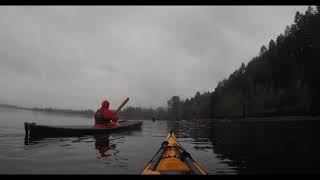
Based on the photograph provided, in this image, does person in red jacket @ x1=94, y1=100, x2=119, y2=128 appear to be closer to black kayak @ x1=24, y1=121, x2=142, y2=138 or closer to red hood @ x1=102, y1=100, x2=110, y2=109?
red hood @ x1=102, y1=100, x2=110, y2=109

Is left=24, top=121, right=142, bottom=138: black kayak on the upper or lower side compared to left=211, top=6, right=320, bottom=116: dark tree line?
lower

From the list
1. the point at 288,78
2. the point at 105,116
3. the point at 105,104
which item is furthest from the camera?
the point at 288,78

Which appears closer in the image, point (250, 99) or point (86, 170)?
point (86, 170)

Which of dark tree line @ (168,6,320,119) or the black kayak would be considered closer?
the black kayak

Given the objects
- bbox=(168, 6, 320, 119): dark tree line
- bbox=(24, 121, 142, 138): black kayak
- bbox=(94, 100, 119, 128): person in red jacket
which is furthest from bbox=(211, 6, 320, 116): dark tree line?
bbox=(24, 121, 142, 138): black kayak

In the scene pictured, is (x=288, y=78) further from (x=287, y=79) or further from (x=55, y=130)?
(x=55, y=130)

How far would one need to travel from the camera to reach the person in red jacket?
3175 cm

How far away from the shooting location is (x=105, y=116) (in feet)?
106

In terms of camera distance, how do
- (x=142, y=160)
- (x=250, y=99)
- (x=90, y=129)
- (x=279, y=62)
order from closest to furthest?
(x=142, y=160) → (x=90, y=129) → (x=279, y=62) → (x=250, y=99)

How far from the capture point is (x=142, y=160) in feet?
53.1

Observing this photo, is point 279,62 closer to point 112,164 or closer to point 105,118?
point 105,118

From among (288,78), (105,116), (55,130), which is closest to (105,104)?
(105,116)

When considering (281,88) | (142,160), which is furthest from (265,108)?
(142,160)
